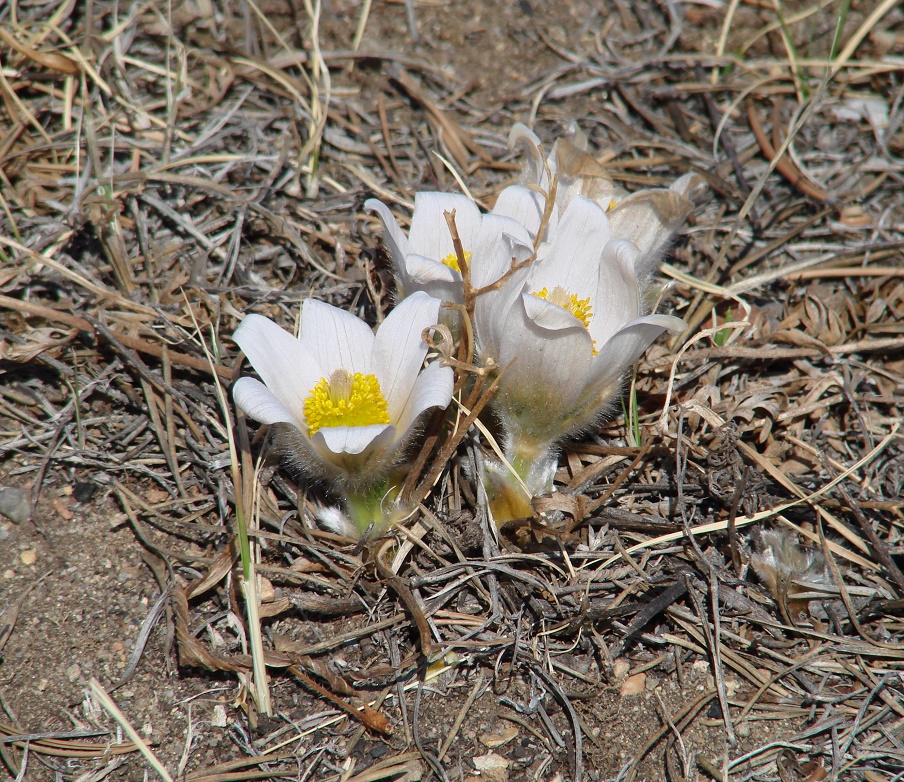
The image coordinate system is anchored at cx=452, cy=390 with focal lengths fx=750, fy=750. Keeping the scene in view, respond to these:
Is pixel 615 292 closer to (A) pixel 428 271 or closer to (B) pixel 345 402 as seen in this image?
(A) pixel 428 271

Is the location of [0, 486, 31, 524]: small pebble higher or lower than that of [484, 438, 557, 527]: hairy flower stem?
lower

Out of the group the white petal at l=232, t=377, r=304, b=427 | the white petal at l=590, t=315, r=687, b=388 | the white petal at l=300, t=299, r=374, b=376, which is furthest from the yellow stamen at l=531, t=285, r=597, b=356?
the white petal at l=232, t=377, r=304, b=427

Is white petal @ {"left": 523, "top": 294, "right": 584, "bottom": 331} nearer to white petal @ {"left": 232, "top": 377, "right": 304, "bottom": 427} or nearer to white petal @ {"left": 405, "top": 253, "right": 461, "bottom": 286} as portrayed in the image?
white petal @ {"left": 405, "top": 253, "right": 461, "bottom": 286}

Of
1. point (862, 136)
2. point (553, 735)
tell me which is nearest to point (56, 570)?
point (553, 735)

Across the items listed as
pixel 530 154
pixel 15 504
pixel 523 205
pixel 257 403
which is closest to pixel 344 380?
pixel 257 403

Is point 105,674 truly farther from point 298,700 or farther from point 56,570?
point 298,700

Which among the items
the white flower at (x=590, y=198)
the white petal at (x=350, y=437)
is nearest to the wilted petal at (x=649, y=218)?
the white flower at (x=590, y=198)
